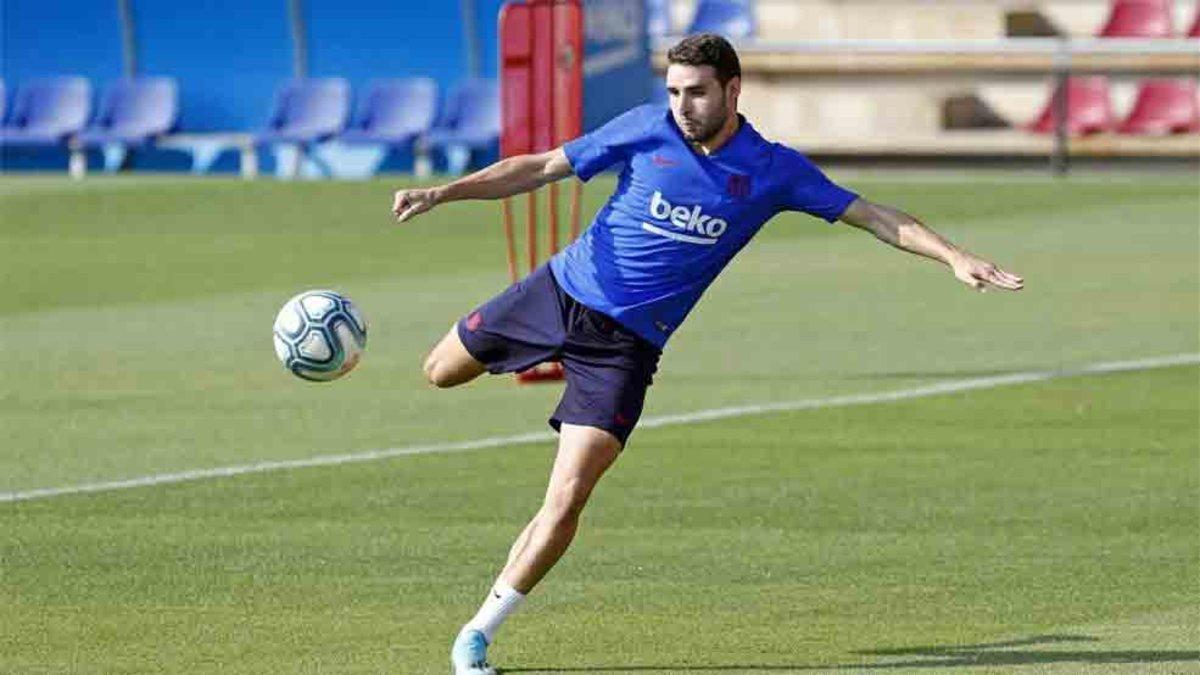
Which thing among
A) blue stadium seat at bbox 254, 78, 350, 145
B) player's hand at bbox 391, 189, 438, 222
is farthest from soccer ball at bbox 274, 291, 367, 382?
blue stadium seat at bbox 254, 78, 350, 145

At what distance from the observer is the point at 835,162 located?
132 ft

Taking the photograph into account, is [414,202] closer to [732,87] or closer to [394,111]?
[732,87]

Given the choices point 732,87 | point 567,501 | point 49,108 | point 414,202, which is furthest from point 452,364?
point 49,108

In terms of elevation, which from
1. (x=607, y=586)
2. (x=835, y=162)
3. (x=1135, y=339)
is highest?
(x=607, y=586)

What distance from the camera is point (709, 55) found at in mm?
9258

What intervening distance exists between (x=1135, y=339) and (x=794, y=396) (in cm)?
394

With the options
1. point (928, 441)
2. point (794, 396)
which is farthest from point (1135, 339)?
point (928, 441)

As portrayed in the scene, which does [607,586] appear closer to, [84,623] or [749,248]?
[84,623]

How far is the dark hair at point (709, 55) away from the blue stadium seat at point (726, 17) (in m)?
33.8

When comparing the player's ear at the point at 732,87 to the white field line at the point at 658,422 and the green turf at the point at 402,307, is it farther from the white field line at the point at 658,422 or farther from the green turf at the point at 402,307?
the green turf at the point at 402,307

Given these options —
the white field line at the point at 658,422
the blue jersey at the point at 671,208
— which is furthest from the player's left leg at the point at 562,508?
the white field line at the point at 658,422

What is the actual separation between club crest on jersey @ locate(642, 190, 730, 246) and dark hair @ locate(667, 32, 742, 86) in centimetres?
51

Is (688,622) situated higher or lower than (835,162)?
higher

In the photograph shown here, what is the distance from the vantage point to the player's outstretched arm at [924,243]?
369 inches
